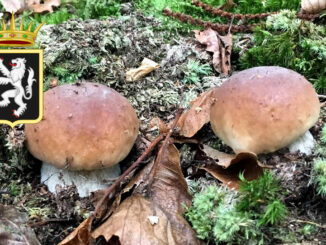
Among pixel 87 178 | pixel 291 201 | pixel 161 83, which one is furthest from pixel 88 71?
pixel 291 201

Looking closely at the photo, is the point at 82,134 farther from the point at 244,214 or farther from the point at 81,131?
the point at 244,214

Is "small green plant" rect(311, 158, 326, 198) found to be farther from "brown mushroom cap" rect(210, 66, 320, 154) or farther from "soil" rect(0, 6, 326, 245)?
"brown mushroom cap" rect(210, 66, 320, 154)

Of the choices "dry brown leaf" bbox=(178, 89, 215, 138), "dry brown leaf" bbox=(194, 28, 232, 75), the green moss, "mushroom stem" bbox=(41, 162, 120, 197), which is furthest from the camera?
"dry brown leaf" bbox=(194, 28, 232, 75)

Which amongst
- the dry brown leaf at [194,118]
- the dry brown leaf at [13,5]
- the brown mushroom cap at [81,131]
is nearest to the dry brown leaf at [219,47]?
the dry brown leaf at [194,118]

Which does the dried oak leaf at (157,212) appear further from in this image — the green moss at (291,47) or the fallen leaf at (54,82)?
the green moss at (291,47)

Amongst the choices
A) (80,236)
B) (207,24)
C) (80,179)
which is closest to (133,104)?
(80,179)

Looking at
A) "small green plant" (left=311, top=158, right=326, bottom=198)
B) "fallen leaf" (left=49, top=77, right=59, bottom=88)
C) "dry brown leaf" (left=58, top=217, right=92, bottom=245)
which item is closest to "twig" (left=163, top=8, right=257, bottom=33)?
"fallen leaf" (left=49, top=77, right=59, bottom=88)
